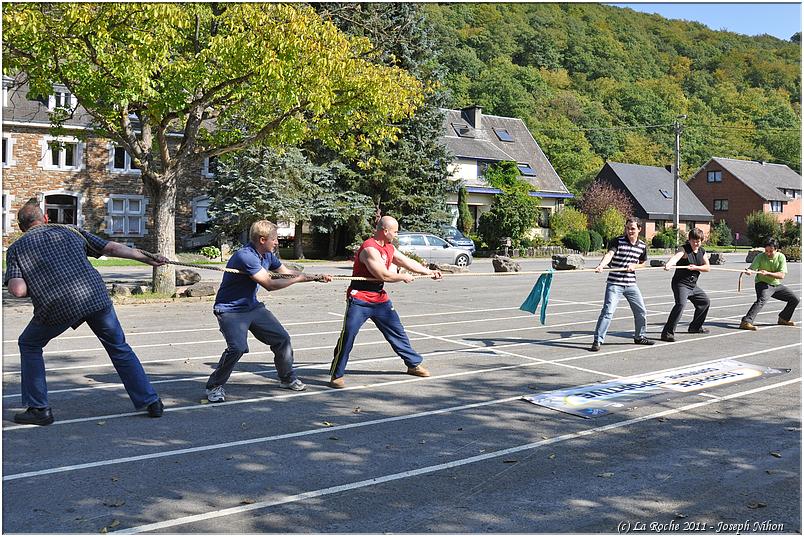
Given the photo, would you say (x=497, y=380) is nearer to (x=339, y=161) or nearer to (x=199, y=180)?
(x=339, y=161)

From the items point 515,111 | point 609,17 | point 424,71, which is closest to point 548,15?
point 609,17

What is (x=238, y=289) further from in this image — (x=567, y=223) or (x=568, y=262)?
(x=567, y=223)

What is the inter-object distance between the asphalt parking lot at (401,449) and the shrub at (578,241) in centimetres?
3781

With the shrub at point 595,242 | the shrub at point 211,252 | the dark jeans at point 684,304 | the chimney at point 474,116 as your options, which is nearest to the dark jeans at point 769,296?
the dark jeans at point 684,304

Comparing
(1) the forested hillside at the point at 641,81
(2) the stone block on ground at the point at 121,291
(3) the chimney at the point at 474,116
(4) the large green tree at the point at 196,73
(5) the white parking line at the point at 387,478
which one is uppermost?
(1) the forested hillside at the point at 641,81

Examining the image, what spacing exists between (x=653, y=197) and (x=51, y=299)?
224 ft

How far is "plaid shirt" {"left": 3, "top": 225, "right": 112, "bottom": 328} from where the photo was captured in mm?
6883

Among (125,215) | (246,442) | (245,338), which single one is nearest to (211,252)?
(125,215)

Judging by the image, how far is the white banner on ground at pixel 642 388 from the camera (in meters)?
8.05

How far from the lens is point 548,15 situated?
326 feet

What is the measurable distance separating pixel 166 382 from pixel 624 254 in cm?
710

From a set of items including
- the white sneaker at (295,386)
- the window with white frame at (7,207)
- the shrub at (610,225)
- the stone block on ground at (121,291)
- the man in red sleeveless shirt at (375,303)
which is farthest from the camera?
the shrub at (610,225)

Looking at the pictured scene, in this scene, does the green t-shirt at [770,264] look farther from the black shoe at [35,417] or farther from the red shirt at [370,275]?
the black shoe at [35,417]

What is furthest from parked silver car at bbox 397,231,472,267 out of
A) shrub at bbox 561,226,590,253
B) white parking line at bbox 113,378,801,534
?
white parking line at bbox 113,378,801,534
